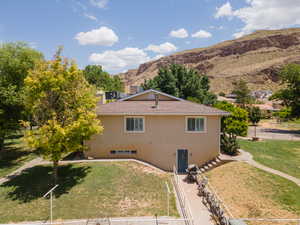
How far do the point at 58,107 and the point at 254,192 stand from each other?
13.0 meters

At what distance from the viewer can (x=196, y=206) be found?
1080 centimetres

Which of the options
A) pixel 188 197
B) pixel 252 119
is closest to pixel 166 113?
pixel 188 197

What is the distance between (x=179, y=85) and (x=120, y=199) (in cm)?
2665

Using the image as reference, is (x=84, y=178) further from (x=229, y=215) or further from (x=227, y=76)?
(x=227, y=76)

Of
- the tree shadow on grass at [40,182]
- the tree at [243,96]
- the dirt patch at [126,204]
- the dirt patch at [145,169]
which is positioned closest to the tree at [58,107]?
the tree shadow on grass at [40,182]

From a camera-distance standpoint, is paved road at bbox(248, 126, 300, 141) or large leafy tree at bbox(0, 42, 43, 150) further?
paved road at bbox(248, 126, 300, 141)

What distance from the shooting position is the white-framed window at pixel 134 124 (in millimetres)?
15828

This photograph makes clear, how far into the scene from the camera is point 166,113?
15.3 meters

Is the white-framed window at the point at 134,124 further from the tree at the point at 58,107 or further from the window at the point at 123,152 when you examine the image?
the tree at the point at 58,107

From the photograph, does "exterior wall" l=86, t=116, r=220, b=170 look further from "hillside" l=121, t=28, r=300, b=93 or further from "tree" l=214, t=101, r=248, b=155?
"hillside" l=121, t=28, r=300, b=93

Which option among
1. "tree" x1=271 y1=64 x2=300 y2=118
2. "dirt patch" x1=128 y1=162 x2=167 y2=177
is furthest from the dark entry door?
"tree" x1=271 y1=64 x2=300 y2=118

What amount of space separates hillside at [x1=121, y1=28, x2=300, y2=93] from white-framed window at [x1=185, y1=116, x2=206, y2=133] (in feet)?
319

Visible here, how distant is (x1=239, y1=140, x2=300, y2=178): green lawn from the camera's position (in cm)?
1522

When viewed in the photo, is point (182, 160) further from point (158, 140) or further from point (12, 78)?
point (12, 78)
